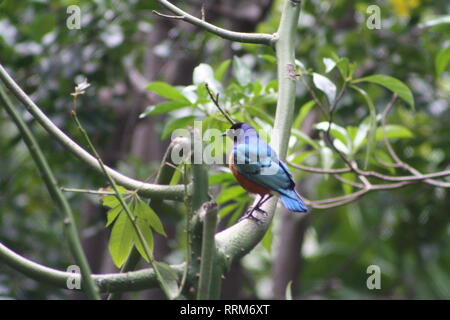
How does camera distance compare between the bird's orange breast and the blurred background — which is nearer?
the bird's orange breast

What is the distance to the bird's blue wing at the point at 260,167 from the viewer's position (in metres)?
1.37

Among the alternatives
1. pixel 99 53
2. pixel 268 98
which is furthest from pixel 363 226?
pixel 268 98

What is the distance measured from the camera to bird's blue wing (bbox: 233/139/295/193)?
1.37m

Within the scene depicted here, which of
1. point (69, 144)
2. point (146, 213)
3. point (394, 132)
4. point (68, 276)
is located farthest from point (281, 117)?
point (394, 132)

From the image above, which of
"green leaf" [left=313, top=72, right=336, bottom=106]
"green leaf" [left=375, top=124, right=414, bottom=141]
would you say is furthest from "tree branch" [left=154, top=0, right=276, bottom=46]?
"green leaf" [left=375, top=124, right=414, bottom=141]

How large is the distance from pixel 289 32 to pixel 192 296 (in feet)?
2.35

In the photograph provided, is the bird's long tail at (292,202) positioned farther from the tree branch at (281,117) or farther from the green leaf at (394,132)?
the green leaf at (394,132)

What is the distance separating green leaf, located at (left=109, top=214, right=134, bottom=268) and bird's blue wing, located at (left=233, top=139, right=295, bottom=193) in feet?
1.15

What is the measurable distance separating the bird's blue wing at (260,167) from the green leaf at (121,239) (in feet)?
1.15

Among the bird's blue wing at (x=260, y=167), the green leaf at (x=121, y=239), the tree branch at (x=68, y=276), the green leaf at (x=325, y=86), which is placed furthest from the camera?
the green leaf at (x=325, y=86)

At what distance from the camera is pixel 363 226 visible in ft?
14.7

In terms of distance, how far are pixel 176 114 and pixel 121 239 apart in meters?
1.17

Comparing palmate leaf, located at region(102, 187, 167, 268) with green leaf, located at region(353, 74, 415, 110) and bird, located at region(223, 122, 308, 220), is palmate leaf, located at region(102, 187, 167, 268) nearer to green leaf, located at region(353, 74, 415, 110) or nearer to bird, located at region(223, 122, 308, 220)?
bird, located at region(223, 122, 308, 220)

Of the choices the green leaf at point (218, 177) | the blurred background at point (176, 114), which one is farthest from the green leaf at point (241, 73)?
the blurred background at point (176, 114)
